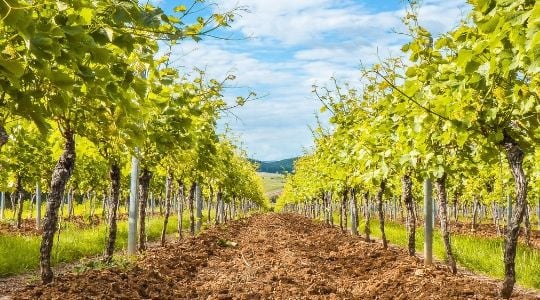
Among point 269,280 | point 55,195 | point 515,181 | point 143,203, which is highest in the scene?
point 515,181

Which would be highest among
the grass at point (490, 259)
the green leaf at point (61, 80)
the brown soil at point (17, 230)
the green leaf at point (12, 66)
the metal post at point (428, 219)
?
the green leaf at point (61, 80)

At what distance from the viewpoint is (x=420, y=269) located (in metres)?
9.54

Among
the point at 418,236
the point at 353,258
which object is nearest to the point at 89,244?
the point at 353,258

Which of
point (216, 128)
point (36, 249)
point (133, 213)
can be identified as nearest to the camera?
point (216, 128)

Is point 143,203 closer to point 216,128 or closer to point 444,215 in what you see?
point 216,128

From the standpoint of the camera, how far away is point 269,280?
930 cm

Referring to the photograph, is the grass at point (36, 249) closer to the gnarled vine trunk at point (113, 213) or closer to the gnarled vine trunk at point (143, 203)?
the gnarled vine trunk at point (143, 203)

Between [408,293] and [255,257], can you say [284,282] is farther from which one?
[255,257]

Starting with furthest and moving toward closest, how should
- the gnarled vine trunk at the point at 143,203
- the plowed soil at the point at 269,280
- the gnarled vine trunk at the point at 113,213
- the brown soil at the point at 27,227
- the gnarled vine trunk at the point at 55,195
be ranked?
1. the brown soil at the point at 27,227
2. the gnarled vine trunk at the point at 143,203
3. the gnarled vine trunk at the point at 113,213
4. the gnarled vine trunk at the point at 55,195
5. the plowed soil at the point at 269,280

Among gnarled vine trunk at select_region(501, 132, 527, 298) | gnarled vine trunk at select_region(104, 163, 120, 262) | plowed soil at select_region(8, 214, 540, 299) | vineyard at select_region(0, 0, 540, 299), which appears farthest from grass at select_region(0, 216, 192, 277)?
gnarled vine trunk at select_region(501, 132, 527, 298)

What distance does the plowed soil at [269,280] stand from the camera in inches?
303

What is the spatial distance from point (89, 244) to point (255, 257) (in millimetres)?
6706

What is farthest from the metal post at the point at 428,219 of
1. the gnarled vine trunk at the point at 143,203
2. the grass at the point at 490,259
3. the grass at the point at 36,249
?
the grass at the point at 36,249

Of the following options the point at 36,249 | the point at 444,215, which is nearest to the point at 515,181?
the point at 444,215
